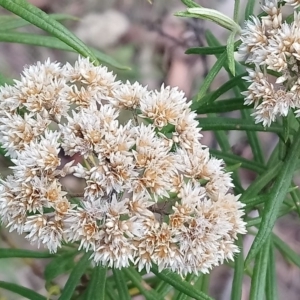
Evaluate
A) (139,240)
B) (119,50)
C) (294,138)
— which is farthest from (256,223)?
(119,50)

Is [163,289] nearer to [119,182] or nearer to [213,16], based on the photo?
[119,182]

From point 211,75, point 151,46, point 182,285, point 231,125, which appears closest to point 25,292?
point 182,285

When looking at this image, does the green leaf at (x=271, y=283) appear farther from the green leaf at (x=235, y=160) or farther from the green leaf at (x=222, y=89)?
the green leaf at (x=222, y=89)

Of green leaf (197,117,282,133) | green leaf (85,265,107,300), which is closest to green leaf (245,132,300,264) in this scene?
green leaf (197,117,282,133)

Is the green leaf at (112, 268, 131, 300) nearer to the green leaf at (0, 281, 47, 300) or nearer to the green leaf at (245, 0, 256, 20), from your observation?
the green leaf at (0, 281, 47, 300)

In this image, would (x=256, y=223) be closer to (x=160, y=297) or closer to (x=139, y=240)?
(x=160, y=297)

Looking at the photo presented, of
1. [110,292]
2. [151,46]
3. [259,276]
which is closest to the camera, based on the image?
[259,276]
